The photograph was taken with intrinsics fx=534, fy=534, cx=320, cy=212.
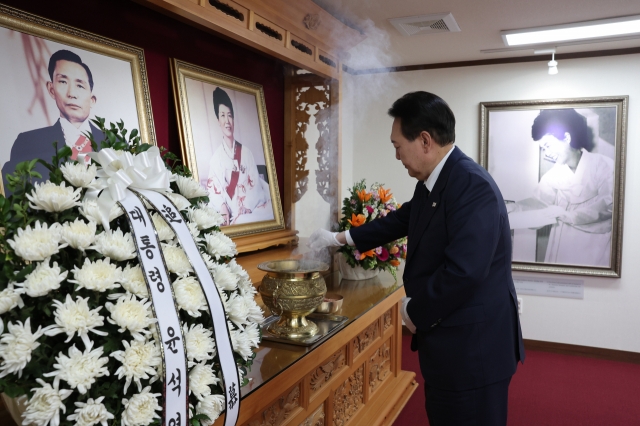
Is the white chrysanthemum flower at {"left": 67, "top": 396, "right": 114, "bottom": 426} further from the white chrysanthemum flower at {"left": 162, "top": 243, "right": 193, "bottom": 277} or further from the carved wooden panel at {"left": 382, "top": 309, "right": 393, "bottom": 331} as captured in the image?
the carved wooden panel at {"left": 382, "top": 309, "right": 393, "bottom": 331}

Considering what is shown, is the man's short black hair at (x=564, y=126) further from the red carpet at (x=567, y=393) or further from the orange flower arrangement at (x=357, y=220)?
the orange flower arrangement at (x=357, y=220)

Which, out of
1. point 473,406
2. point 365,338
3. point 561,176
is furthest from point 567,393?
point 473,406

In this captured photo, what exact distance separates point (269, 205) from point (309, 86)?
0.75m

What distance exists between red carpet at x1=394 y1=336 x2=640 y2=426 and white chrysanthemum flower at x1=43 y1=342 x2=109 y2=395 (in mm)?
2686

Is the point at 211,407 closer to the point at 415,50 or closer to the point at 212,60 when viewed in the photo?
the point at 212,60

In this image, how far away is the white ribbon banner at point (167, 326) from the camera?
943 millimetres

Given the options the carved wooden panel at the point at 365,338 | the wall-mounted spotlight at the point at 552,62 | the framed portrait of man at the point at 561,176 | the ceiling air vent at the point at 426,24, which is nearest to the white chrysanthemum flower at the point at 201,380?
the carved wooden panel at the point at 365,338

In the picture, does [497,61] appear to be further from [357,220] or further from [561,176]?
[357,220]

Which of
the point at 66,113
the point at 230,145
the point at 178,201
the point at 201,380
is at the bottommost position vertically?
the point at 201,380

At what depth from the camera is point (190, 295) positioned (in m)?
1.03

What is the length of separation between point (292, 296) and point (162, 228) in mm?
884

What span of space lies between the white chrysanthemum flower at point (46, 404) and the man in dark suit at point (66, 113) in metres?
0.92

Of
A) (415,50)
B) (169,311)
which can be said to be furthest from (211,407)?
(415,50)

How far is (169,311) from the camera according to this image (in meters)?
0.97
